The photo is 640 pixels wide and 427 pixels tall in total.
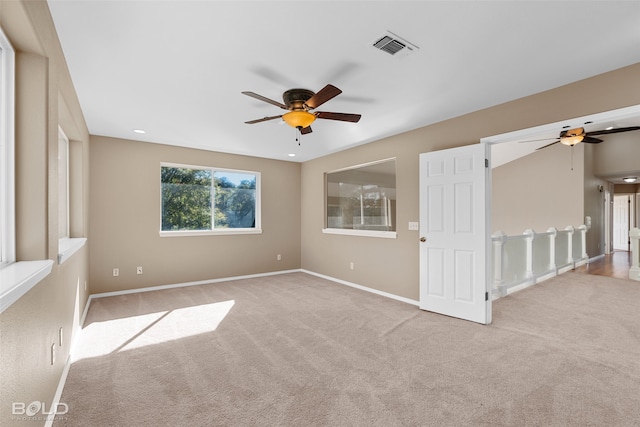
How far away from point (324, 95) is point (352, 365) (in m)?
2.24

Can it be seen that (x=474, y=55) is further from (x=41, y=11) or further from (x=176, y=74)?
(x=41, y=11)

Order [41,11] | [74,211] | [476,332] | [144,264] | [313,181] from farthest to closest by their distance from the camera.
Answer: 1. [313,181]
2. [144,264]
3. [74,211]
4. [476,332]
5. [41,11]

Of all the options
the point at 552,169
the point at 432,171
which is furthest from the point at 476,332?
the point at 552,169

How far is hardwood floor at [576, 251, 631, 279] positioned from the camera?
594cm

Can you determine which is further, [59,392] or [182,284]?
[182,284]

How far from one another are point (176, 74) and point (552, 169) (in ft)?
28.7

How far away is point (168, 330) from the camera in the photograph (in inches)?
126

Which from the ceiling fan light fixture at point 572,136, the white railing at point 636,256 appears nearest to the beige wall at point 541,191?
the white railing at point 636,256

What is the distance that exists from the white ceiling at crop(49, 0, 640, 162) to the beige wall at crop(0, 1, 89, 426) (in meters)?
0.38

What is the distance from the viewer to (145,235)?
484 cm

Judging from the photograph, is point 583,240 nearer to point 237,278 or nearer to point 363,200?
point 363,200

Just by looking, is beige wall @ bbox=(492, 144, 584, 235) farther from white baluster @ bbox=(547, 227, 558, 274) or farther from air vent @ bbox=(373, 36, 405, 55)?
air vent @ bbox=(373, 36, 405, 55)

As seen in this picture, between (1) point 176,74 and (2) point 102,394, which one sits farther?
(1) point 176,74

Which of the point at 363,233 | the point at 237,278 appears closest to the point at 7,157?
the point at 363,233
